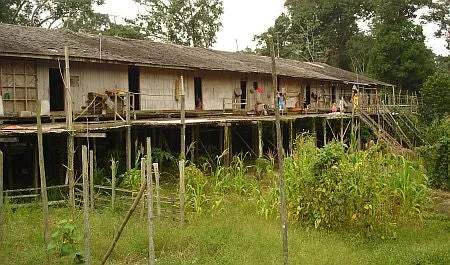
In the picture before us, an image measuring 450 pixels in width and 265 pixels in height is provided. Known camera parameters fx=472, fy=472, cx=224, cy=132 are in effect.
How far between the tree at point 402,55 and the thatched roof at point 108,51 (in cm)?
1377

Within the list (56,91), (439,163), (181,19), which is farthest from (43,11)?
(439,163)

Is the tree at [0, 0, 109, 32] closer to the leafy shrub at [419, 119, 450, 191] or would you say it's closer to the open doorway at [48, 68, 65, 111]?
the open doorway at [48, 68, 65, 111]

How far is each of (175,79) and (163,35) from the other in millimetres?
21224

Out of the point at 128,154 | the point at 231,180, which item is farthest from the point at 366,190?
the point at 128,154

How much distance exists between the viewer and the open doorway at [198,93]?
66.7ft

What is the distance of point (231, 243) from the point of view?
28.8 feet

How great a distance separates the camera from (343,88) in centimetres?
3228

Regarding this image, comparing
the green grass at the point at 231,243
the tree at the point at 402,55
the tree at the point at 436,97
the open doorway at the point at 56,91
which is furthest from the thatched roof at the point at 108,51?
the tree at the point at 402,55

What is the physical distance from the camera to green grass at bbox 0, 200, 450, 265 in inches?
315

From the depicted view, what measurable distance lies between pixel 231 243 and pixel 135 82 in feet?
34.9

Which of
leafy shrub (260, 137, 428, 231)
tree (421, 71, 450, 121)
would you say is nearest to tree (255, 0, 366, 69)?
tree (421, 71, 450, 121)

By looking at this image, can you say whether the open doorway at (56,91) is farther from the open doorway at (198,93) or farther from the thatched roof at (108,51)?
the open doorway at (198,93)

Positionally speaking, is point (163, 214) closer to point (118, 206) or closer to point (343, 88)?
point (118, 206)

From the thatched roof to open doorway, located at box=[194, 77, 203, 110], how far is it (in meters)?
0.83
